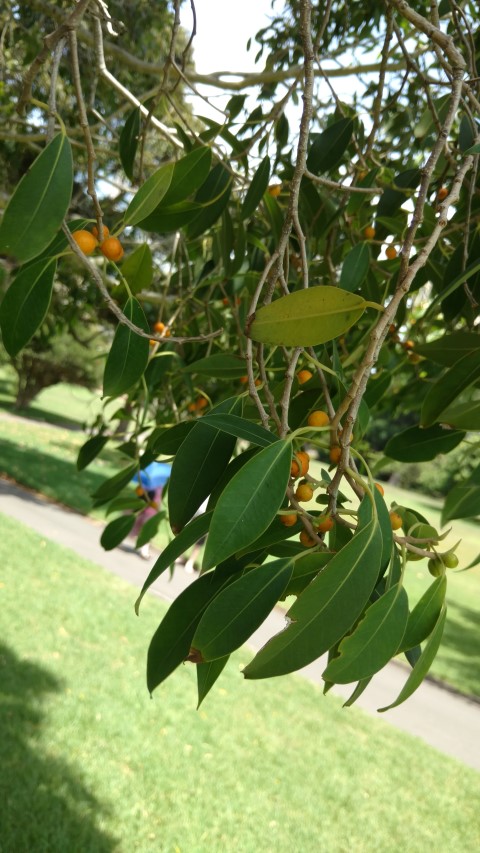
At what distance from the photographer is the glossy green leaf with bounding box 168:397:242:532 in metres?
0.82

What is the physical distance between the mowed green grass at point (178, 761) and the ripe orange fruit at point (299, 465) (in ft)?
9.62

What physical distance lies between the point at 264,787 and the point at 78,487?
7.92 metres

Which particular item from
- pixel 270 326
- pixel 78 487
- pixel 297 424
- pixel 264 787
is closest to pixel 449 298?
pixel 297 424

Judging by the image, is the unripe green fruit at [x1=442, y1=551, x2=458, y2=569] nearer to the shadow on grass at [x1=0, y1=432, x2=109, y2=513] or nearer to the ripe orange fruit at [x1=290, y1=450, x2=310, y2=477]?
the ripe orange fruit at [x1=290, y1=450, x2=310, y2=477]

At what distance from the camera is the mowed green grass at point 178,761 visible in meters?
3.46

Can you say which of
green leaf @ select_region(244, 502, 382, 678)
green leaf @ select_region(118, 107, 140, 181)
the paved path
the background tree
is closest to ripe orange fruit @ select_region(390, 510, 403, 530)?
the background tree

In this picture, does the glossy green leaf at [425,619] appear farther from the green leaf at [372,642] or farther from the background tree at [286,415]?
the green leaf at [372,642]

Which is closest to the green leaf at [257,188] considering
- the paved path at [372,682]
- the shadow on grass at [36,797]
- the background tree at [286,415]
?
the background tree at [286,415]

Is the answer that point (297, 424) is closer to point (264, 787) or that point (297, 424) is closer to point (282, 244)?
point (282, 244)

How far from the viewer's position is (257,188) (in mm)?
1336

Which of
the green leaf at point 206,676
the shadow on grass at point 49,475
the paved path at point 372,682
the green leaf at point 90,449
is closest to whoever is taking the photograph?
the green leaf at point 206,676

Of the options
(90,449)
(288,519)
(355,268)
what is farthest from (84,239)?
(90,449)

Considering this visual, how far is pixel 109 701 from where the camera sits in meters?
4.52

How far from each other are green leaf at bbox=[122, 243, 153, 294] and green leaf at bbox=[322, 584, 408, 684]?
1.90 feet
